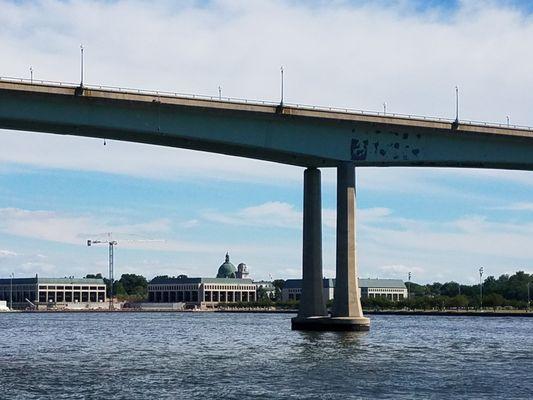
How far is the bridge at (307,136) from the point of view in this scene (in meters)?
72.2

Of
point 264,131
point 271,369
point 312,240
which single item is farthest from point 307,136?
point 271,369

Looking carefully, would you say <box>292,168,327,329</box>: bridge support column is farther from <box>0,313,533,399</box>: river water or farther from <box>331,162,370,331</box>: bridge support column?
<box>0,313,533,399</box>: river water

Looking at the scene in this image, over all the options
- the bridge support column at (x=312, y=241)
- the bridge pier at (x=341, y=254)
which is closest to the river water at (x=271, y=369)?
the bridge pier at (x=341, y=254)

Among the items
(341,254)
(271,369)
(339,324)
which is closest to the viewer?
(271,369)

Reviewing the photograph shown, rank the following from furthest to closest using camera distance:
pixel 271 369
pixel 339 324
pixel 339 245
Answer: pixel 339 245
pixel 339 324
pixel 271 369

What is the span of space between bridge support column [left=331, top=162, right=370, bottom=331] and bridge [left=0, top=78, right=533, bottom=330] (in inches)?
3.1

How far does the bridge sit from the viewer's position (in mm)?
72250

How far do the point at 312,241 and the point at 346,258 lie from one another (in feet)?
18.7

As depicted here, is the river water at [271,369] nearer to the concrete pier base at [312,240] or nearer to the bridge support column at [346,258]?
the bridge support column at [346,258]

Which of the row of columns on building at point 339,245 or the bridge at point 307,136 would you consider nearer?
the bridge at point 307,136

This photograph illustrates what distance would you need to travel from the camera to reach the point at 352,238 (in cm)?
8656

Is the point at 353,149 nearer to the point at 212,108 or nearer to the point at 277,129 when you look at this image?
the point at 277,129

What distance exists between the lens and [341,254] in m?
86.6

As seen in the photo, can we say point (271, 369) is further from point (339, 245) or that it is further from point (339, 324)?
point (339, 245)
